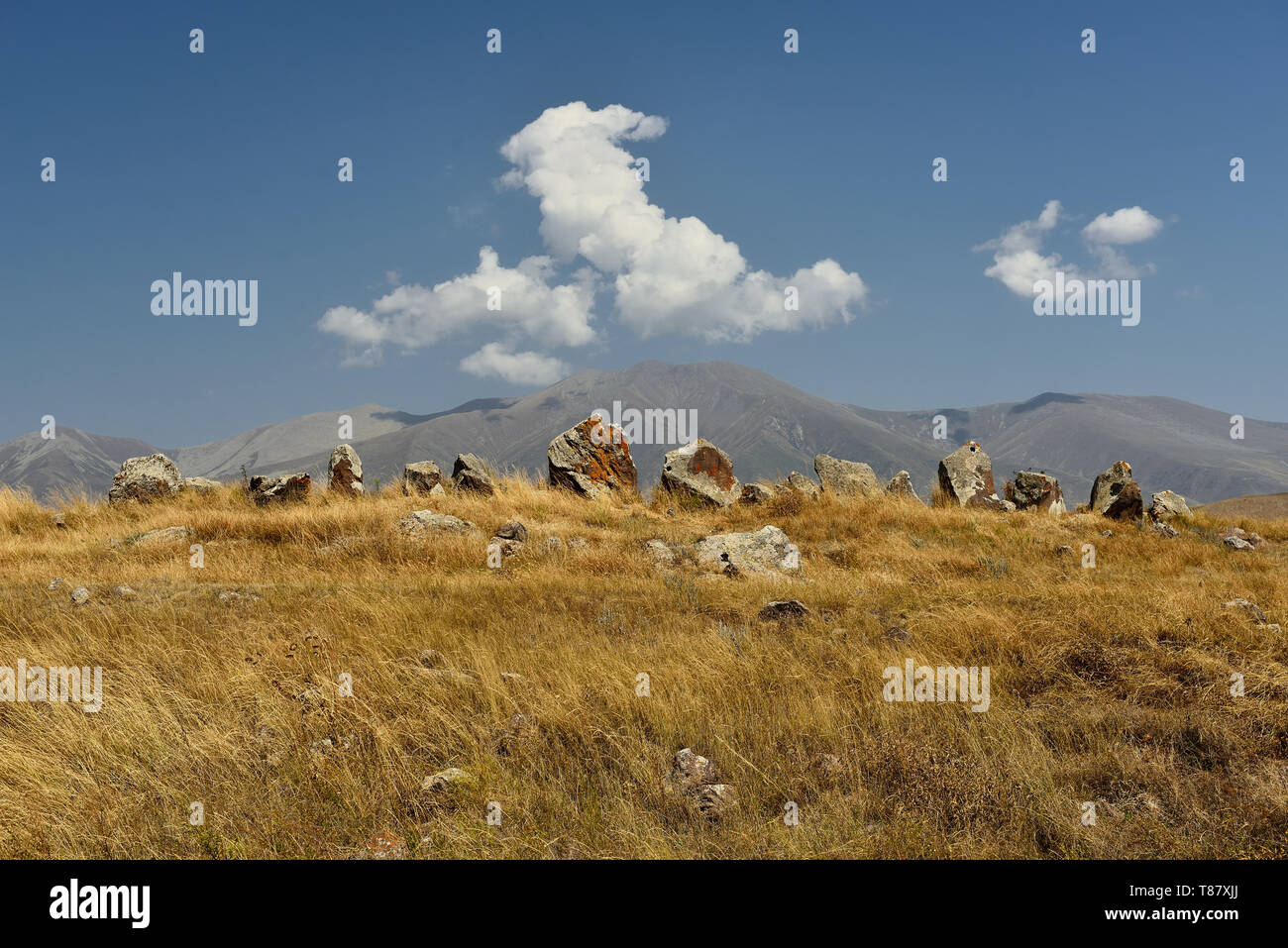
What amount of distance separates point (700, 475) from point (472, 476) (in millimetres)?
6342

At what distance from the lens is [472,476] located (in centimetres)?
1831

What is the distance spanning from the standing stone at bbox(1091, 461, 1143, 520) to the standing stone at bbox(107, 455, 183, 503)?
25.8m

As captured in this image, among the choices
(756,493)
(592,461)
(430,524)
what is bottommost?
(430,524)

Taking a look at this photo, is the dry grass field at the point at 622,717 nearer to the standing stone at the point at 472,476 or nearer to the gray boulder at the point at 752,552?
the gray boulder at the point at 752,552

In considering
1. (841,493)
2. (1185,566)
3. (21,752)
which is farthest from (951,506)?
(21,752)

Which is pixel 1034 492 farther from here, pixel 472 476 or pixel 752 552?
pixel 472 476

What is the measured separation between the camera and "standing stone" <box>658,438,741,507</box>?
59.7 ft

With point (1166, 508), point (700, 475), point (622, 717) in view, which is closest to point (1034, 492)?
point (1166, 508)

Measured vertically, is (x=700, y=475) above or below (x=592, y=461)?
below

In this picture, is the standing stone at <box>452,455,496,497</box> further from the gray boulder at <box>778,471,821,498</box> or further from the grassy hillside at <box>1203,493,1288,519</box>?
the grassy hillside at <box>1203,493,1288,519</box>
